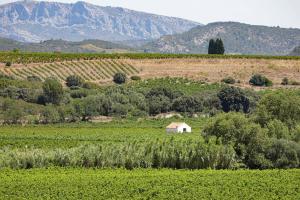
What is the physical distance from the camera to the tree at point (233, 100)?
325ft

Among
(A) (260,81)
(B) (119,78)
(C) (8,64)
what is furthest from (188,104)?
(C) (8,64)

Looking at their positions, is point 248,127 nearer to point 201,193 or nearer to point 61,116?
point 201,193

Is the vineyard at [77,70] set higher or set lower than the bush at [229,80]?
higher

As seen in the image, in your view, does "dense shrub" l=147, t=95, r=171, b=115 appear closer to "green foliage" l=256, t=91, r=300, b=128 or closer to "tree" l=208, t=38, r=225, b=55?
"green foliage" l=256, t=91, r=300, b=128

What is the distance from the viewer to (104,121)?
89.2 m

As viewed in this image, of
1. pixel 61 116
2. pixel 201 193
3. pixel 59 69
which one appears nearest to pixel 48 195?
pixel 201 193

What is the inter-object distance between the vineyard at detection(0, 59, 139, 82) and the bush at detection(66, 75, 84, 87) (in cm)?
243

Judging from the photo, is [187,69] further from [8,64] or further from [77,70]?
[8,64]

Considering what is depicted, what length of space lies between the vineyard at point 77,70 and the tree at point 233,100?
2378cm

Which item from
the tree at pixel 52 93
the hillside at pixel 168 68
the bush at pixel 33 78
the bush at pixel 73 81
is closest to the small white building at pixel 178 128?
the tree at pixel 52 93

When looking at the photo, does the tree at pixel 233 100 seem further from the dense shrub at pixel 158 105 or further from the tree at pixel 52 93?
the tree at pixel 52 93

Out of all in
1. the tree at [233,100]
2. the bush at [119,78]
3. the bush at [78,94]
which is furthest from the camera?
the bush at [119,78]

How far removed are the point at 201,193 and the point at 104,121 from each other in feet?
167

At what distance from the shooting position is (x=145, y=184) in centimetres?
4103
